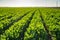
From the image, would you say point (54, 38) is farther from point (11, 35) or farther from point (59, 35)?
point (11, 35)

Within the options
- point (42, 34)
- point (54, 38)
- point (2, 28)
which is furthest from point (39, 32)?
point (2, 28)

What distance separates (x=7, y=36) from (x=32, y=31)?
2.43 metres

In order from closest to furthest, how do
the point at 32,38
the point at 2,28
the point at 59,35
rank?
the point at 32,38
the point at 59,35
the point at 2,28

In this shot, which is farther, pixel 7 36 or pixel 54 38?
pixel 54 38

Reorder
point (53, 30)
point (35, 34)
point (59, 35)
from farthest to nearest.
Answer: point (53, 30) < point (59, 35) < point (35, 34)

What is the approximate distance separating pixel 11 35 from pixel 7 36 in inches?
16.0

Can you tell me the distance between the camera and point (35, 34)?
14.4 meters

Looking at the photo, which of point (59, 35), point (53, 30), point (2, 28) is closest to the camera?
point (59, 35)

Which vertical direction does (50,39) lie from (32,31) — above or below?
below

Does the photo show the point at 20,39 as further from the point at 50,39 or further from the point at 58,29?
the point at 58,29

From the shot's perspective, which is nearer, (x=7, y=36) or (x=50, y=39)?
(x=7, y=36)

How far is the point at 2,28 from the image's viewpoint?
1794 centimetres

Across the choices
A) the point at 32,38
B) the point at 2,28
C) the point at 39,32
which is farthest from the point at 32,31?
the point at 2,28

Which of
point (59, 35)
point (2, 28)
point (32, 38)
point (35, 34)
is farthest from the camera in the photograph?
point (2, 28)
